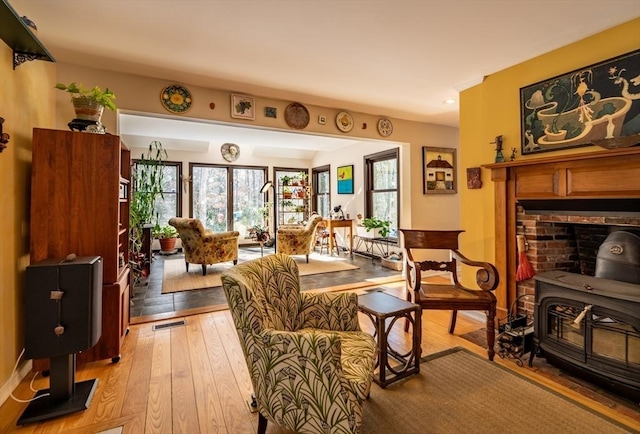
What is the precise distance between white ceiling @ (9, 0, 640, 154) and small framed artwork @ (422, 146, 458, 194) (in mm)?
1503

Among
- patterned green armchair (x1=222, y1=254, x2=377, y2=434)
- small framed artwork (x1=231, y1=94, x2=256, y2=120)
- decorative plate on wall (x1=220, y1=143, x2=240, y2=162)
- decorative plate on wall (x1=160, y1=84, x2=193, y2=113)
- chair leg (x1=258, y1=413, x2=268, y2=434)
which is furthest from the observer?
decorative plate on wall (x1=220, y1=143, x2=240, y2=162)

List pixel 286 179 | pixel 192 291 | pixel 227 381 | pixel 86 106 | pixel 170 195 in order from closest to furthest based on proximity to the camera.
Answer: pixel 227 381 → pixel 86 106 → pixel 192 291 → pixel 170 195 → pixel 286 179

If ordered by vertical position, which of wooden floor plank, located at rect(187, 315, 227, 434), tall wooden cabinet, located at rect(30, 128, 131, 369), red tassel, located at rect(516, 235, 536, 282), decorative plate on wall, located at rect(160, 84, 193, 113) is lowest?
wooden floor plank, located at rect(187, 315, 227, 434)

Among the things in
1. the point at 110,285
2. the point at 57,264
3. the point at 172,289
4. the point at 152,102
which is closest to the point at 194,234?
the point at 172,289

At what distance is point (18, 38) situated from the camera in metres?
1.75

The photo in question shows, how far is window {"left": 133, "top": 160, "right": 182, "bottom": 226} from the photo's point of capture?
709cm

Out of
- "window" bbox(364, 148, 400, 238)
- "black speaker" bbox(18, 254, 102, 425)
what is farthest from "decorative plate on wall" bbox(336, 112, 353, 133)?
"black speaker" bbox(18, 254, 102, 425)

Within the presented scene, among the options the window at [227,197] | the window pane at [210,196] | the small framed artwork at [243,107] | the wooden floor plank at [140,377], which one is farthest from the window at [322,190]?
the wooden floor plank at [140,377]

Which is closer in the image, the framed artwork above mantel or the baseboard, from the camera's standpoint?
the baseboard

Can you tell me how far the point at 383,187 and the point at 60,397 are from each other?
17.4ft

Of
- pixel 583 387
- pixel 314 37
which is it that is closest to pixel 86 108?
pixel 314 37

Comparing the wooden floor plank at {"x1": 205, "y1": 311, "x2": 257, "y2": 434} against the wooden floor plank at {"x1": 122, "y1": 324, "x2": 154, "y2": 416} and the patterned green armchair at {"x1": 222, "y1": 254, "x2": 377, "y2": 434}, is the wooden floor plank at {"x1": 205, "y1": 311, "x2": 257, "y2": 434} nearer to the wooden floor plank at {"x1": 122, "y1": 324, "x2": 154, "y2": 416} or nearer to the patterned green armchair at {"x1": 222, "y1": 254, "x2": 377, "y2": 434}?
the patterned green armchair at {"x1": 222, "y1": 254, "x2": 377, "y2": 434}

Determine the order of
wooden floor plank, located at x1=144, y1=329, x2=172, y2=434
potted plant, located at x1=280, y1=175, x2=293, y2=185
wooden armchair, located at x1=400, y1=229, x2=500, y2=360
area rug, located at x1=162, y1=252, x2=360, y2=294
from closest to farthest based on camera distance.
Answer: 1. wooden floor plank, located at x1=144, y1=329, x2=172, y2=434
2. wooden armchair, located at x1=400, y1=229, x2=500, y2=360
3. area rug, located at x1=162, y1=252, x2=360, y2=294
4. potted plant, located at x1=280, y1=175, x2=293, y2=185

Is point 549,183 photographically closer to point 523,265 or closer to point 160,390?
point 523,265
